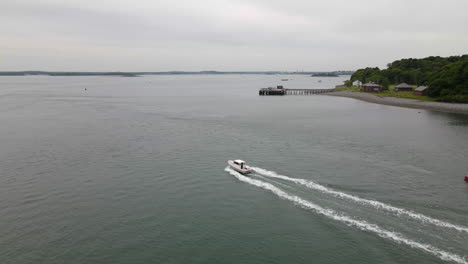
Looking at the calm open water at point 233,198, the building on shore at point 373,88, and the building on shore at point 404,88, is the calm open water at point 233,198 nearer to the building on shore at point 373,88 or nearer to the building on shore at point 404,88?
the building on shore at point 404,88

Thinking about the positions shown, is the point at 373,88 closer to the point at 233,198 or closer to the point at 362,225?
the point at 233,198

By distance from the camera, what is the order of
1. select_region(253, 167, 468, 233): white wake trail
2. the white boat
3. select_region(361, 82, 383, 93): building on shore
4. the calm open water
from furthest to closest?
select_region(361, 82, 383, 93): building on shore
the white boat
select_region(253, 167, 468, 233): white wake trail
the calm open water

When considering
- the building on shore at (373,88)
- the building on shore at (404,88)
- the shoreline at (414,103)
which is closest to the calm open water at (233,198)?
the shoreline at (414,103)

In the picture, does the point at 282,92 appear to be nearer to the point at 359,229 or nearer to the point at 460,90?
the point at 460,90

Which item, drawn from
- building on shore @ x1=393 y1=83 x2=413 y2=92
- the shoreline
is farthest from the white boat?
building on shore @ x1=393 y1=83 x2=413 y2=92

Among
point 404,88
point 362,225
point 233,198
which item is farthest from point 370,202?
point 404,88

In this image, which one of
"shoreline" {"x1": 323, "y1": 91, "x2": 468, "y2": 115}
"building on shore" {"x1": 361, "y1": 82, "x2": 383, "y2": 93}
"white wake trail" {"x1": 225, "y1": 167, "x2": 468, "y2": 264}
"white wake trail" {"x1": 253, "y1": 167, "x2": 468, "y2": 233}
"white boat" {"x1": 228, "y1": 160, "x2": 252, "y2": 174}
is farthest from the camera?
"building on shore" {"x1": 361, "y1": 82, "x2": 383, "y2": 93}

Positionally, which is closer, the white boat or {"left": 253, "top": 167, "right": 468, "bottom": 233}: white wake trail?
{"left": 253, "top": 167, "right": 468, "bottom": 233}: white wake trail

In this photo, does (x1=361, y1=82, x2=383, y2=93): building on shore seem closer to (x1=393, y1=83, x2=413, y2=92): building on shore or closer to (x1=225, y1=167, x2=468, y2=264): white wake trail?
(x1=393, y1=83, x2=413, y2=92): building on shore
